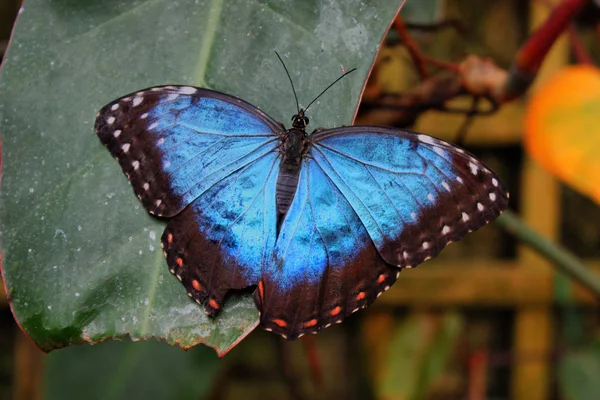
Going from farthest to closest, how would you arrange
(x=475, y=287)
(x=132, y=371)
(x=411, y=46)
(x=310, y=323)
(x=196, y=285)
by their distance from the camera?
(x=475, y=287), (x=132, y=371), (x=411, y=46), (x=310, y=323), (x=196, y=285)

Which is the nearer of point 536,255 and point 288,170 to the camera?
point 288,170

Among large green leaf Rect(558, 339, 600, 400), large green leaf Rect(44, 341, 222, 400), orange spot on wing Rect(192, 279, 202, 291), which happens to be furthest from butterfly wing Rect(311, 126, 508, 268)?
large green leaf Rect(558, 339, 600, 400)

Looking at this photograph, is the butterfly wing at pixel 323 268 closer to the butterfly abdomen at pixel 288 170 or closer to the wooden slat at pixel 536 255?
the butterfly abdomen at pixel 288 170

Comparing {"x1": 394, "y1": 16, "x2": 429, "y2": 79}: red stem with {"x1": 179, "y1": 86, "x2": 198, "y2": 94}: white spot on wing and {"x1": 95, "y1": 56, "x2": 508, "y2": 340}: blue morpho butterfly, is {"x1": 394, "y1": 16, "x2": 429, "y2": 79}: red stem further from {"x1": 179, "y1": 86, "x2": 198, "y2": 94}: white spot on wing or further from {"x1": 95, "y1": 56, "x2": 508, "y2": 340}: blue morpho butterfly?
{"x1": 179, "y1": 86, "x2": 198, "y2": 94}: white spot on wing

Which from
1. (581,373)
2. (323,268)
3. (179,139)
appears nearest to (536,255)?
(581,373)

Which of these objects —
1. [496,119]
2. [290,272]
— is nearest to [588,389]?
[496,119]

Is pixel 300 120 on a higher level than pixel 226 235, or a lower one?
higher

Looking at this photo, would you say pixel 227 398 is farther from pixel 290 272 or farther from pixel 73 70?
pixel 73 70

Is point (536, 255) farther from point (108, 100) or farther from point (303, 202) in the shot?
point (108, 100)
